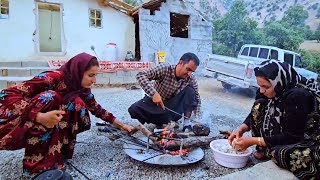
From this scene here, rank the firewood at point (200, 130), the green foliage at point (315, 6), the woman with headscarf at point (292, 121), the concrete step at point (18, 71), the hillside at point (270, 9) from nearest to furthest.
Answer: the woman with headscarf at point (292, 121)
the firewood at point (200, 130)
the concrete step at point (18, 71)
the hillside at point (270, 9)
the green foliage at point (315, 6)

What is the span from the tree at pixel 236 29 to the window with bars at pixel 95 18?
9157mm

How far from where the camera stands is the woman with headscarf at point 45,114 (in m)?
2.00

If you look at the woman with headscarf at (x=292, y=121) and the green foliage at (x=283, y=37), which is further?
the green foliage at (x=283, y=37)

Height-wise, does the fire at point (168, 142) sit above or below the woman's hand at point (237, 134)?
below

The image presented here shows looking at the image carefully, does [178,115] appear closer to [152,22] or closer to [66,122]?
[66,122]

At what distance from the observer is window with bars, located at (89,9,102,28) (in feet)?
30.0

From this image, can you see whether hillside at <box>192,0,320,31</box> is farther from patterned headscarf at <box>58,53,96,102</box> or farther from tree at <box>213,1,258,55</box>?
patterned headscarf at <box>58,53,96,102</box>

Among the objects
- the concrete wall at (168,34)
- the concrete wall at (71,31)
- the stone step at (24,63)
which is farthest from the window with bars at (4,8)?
the concrete wall at (168,34)

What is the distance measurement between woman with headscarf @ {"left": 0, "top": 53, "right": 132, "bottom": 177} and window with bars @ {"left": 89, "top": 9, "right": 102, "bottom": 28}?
7271 millimetres

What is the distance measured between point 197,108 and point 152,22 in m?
7.10

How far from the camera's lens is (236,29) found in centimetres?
1595

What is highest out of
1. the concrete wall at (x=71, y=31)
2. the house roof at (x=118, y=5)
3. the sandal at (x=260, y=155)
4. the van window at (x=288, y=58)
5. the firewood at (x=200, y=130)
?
the house roof at (x=118, y=5)

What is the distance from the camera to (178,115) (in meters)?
3.57

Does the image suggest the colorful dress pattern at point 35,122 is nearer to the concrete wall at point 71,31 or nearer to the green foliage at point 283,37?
the concrete wall at point 71,31
